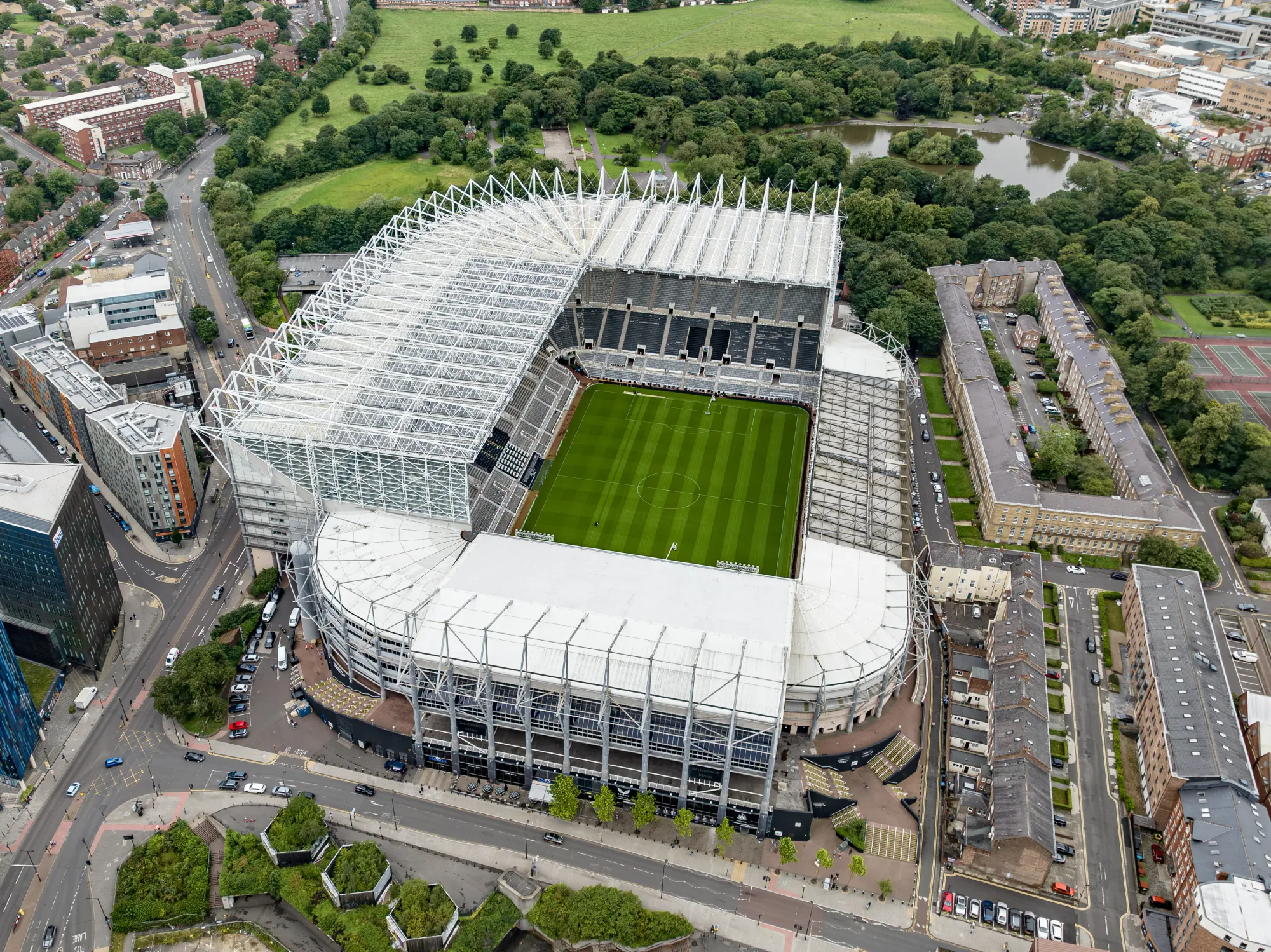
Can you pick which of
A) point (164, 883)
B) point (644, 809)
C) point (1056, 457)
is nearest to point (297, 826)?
point (164, 883)

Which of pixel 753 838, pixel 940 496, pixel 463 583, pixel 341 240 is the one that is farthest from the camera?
pixel 341 240

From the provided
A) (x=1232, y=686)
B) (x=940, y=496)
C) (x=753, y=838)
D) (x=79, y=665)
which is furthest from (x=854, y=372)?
(x=79, y=665)

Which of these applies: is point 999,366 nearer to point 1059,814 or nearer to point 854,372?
point 854,372

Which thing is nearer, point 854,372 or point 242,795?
point 242,795

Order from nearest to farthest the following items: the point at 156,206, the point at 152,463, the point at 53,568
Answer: the point at 53,568, the point at 152,463, the point at 156,206

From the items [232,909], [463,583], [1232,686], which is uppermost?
[463,583]

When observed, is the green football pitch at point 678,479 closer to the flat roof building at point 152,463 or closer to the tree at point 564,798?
the tree at point 564,798

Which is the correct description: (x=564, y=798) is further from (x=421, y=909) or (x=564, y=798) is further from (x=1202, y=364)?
(x=1202, y=364)
